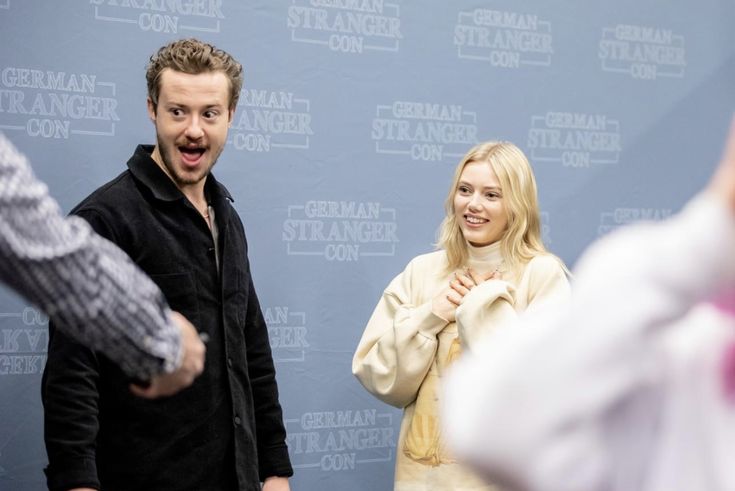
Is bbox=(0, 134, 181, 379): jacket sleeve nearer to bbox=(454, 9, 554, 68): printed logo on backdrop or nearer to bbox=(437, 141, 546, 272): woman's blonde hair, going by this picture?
bbox=(437, 141, 546, 272): woman's blonde hair

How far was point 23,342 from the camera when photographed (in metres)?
2.82

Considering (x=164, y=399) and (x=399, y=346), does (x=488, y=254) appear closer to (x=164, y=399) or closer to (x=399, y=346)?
(x=399, y=346)

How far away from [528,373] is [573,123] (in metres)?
3.13

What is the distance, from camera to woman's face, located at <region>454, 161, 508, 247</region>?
286 cm

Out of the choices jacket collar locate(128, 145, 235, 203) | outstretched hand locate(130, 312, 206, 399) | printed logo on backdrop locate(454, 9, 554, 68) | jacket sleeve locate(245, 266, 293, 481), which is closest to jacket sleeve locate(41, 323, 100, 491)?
jacket collar locate(128, 145, 235, 203)

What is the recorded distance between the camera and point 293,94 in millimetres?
3230

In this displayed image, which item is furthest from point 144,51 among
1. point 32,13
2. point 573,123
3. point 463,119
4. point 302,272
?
point 573,123

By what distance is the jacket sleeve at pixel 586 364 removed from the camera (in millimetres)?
722

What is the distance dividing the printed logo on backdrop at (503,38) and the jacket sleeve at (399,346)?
3.28ft

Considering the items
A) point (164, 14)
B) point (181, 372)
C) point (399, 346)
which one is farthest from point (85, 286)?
point (164, 14)

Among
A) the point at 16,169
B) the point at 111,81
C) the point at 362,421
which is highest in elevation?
the point at 111,81

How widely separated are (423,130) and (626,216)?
0.89 metres

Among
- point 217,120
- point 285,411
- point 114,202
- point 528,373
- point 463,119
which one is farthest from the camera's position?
point 463,119

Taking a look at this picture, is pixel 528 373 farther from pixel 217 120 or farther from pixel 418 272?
pixel 418 272
